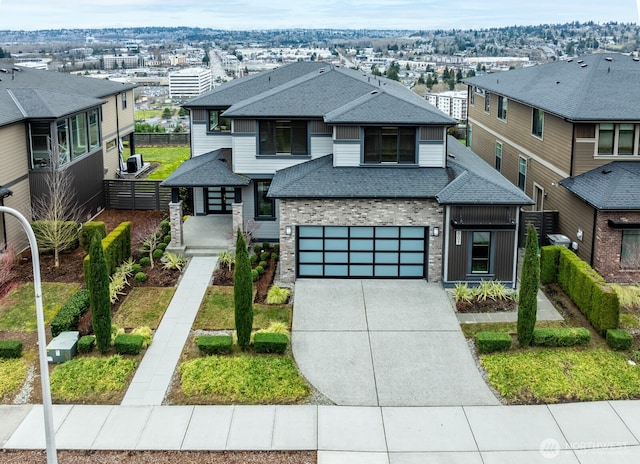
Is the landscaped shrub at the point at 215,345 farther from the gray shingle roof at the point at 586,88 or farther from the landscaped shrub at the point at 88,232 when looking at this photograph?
the gray shingle roof at the point at 586,88

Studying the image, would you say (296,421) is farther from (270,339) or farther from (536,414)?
(536,414)

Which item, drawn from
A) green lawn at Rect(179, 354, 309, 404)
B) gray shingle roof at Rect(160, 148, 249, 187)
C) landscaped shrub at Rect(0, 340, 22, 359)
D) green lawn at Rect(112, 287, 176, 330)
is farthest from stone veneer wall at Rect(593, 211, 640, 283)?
landscaped shrub at Rect(0, 340, 22, 359)

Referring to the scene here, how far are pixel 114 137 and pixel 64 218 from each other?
41.8 feet

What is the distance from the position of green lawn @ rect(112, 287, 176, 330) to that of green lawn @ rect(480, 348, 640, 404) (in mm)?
10535

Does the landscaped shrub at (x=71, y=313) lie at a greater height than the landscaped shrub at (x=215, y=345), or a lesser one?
greater

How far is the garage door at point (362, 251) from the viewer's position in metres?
24.5

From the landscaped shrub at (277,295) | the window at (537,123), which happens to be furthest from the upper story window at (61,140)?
the window at (537,123)

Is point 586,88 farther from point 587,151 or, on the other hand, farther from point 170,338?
point 170,338

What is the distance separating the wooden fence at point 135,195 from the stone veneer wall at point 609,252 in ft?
69.9

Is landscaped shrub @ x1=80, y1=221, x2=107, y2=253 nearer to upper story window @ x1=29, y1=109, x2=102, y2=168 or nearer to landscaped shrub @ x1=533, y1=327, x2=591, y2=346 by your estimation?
upper story window @ x1=29, y1=109, x2=102, y2=168

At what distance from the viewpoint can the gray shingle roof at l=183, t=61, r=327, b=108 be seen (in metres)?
30.8

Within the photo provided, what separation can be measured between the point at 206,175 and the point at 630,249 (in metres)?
17.1

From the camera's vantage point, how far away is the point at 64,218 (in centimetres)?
2892

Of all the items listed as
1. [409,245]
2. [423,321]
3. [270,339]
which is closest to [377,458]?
[270,339]
